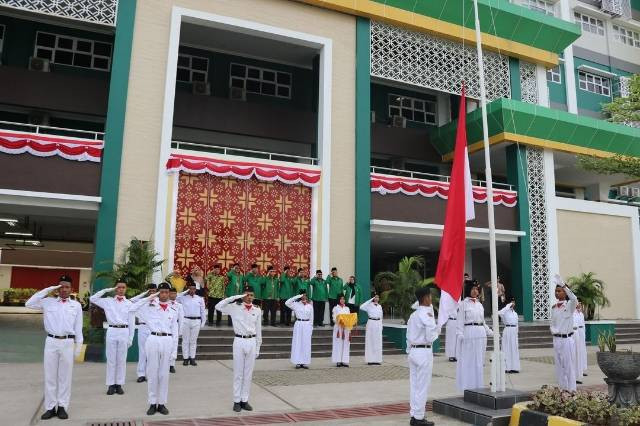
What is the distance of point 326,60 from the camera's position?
618 inches

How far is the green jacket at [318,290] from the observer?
13.4 metres

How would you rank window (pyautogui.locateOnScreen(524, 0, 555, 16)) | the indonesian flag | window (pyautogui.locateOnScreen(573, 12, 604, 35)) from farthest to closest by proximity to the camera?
1. window (pyautogui.locateOnScreen(573, 12, 604, 35))
2. window (pyautogui.locateOnScreen(524, 0, 555, 16))
3. the indonesian flag

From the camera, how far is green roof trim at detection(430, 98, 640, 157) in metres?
17.1

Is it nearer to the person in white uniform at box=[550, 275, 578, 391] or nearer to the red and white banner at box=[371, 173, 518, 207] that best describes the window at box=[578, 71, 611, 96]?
the red and white banner at box=[371, 173, 518, 207]

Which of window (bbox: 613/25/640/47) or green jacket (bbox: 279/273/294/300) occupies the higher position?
window (bbox: 613/25/640/47)

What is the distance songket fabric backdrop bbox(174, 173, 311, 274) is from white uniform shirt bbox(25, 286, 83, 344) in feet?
22.4

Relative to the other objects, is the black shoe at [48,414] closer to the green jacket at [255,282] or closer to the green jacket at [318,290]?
the green jacket at [255,282]

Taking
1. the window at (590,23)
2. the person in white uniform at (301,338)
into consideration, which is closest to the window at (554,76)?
the window at (590,23)

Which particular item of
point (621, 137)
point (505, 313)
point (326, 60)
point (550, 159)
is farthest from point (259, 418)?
point (621, 137)

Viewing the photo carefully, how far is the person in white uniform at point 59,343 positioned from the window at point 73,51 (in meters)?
12.3

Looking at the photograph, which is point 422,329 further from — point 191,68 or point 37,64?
point 37,64

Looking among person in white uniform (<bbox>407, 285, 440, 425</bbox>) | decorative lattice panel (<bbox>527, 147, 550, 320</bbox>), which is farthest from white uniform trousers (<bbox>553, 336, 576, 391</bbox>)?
decorative lattice panel (<bbox>527, 147, 550, 320</bbox>)

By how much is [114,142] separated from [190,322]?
546 centimetres

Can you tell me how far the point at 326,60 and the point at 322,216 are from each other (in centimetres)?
477
